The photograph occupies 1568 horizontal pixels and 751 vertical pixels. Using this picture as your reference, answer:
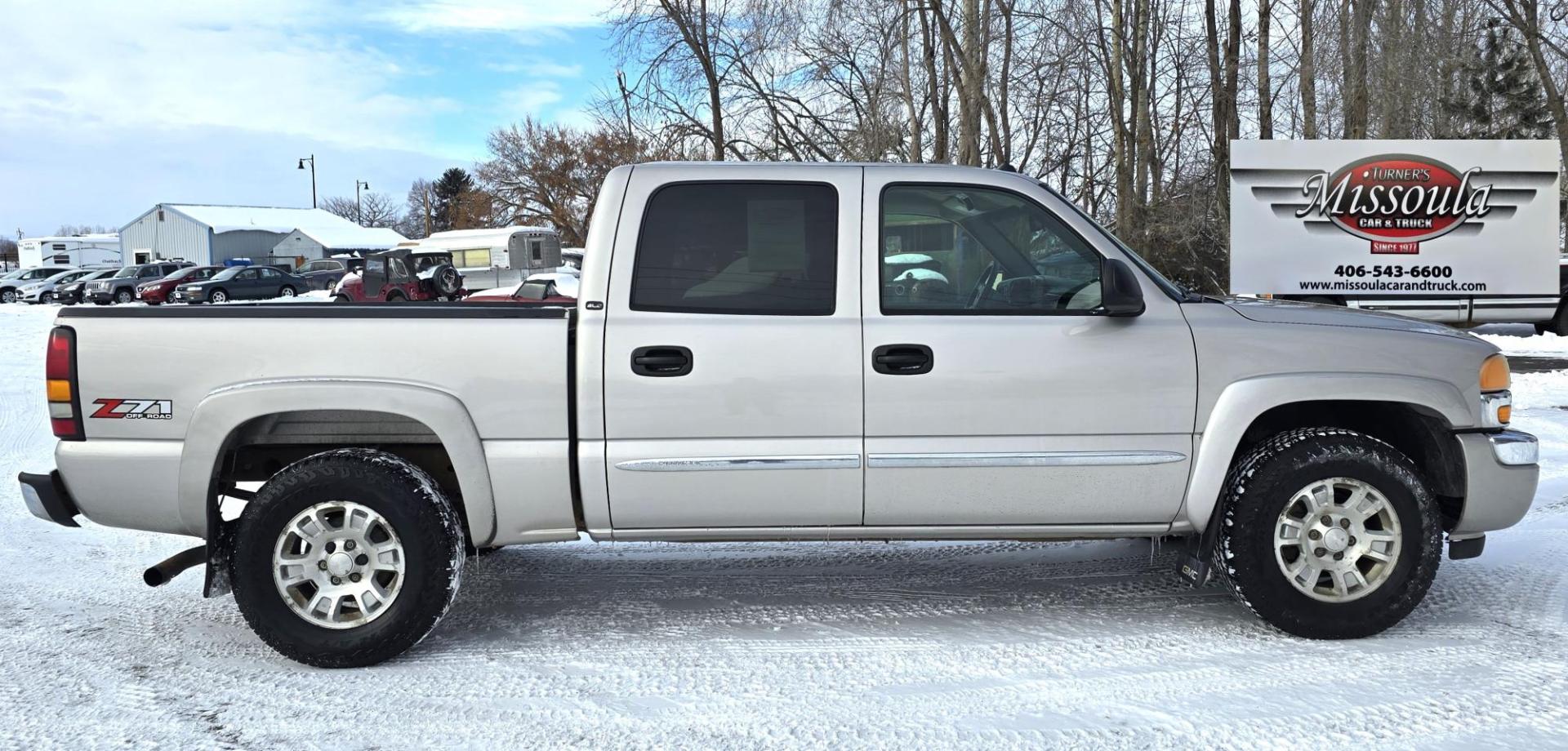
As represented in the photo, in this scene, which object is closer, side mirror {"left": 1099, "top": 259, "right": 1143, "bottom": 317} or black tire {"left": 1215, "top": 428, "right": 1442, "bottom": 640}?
side mirror {"left": 1099, "top": 259, "right": 1143, "bottom": 317}

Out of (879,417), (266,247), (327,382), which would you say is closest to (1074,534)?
(879,417)

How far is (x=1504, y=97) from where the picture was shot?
125 ft

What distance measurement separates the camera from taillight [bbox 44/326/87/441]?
409cm

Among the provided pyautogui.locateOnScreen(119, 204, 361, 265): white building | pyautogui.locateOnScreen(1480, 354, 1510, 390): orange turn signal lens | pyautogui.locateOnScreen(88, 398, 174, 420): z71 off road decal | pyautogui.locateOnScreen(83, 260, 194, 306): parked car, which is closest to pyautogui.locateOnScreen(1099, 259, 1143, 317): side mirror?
pyautogui.locateOnScreen(1480, 354, 1510, 390): orange turn signal lens

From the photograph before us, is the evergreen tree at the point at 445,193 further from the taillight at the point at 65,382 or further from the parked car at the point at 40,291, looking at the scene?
the taillight at the point at 65,382

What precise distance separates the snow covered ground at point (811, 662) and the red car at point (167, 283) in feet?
121

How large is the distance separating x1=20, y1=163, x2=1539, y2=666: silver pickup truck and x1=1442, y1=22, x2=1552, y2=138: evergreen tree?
122ft

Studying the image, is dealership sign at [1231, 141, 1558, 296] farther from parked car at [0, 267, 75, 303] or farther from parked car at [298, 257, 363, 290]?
parked car at [0, 267, 75, 303]

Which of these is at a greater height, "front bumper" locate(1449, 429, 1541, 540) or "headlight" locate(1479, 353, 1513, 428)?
"headlight" locate(1479, 353, 1513, 428)

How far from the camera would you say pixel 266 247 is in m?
68.4

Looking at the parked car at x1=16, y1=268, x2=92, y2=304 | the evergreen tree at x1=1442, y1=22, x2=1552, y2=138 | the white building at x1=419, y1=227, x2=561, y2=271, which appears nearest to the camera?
the white building at x1=419, y1=227, x2=561, y2=271

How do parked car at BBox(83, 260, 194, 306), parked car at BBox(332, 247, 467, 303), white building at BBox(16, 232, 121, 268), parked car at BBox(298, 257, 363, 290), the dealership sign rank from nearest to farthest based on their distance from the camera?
the dealership sign
parked car at BBox(332, 247, 467, 303)
parked car at BBox(83, 260, 194, 306)
parked car at BBox(298, 257, 363, 290)
white building at BBox(16, 232, 121, 268)

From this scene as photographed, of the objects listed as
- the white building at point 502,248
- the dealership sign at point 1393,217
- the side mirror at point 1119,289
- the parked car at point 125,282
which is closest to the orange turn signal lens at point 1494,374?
the side mirror at point 1119,289

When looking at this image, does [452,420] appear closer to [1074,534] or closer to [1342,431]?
[1074,534]
